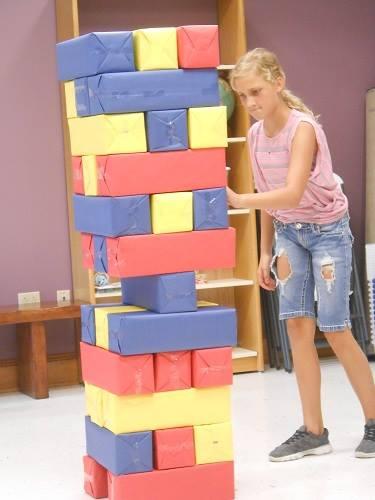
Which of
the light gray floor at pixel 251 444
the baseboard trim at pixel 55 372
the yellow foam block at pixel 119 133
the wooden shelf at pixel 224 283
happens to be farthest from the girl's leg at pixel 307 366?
the baseboard trim at pixel 55 372

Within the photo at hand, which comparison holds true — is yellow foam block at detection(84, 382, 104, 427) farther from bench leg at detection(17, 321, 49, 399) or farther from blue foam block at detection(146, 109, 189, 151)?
bench leg at detection(17, 321, 49, 399)

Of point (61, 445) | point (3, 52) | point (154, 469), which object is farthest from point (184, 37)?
point (3, 52)

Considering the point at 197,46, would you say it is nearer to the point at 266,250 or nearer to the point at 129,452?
the point at 266,250

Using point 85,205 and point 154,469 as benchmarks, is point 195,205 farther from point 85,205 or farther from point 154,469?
point 154,469

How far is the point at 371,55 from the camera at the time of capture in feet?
20.5

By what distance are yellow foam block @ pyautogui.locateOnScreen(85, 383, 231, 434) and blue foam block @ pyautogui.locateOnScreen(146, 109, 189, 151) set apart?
2.54ft

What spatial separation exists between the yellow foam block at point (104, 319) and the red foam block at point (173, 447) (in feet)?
1.13

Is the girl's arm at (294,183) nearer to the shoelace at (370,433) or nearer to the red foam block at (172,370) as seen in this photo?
the red foam block at (172,370)

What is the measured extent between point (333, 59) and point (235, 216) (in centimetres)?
117

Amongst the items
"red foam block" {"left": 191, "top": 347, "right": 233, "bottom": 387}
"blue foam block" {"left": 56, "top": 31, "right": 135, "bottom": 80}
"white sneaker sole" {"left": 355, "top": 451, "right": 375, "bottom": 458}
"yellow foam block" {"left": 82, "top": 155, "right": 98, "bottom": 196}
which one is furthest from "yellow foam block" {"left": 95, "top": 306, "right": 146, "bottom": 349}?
"white sneaker sole" {"left": 355, "top": 451, "right": 375, "bottom": 458}

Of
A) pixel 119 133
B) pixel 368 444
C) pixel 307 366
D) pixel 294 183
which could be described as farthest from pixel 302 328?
pixel 119 133

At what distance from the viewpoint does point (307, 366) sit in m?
3.82

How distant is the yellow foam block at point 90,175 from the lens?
3.28m

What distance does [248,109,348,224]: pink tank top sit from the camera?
360 cm
